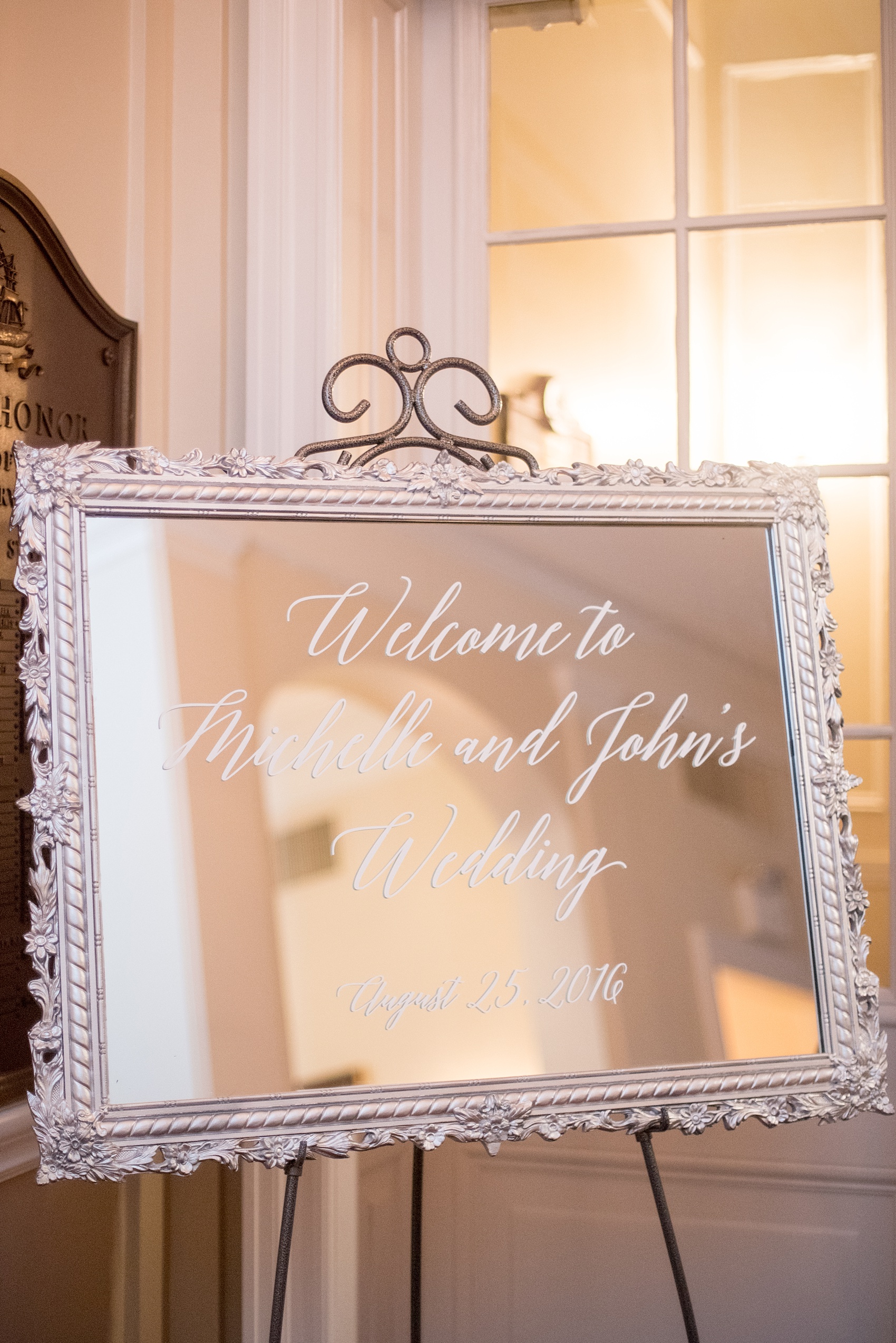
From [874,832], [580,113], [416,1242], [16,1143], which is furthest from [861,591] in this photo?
[16,1143]

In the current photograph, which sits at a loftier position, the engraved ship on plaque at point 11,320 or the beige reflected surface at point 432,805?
the engraved ship on plaque at point 11,320

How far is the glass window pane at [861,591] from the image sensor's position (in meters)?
1.62

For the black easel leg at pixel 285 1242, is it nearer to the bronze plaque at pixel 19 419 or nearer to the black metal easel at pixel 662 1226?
the black metal easel at pixel 662 1226

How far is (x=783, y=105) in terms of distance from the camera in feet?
5.41

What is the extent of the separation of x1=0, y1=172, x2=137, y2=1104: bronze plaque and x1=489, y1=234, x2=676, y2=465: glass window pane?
73cm

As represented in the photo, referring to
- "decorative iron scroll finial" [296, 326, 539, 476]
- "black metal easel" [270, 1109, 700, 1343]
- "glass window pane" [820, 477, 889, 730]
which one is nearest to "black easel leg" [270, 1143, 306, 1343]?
"black metal easel" [270, 1109, 700, 1343]

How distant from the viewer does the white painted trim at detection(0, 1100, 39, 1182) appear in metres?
1.20

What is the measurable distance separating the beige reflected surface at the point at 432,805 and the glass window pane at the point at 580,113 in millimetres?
894

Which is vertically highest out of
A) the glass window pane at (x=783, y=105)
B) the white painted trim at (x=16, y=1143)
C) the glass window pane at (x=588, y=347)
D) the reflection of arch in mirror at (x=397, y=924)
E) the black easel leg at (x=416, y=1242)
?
the glass window pane at (x=783, y=105)

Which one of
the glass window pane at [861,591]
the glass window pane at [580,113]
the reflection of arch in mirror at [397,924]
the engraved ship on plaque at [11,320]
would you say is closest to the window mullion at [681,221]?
the glass window pane at [580,113]

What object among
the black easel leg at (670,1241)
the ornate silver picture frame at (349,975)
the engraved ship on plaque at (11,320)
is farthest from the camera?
the engraved ship on plaque at (11,320)

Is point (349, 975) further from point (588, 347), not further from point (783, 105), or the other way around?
point (783, 105)

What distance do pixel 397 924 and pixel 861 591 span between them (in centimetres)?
102

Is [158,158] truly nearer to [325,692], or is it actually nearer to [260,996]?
[325,692]
